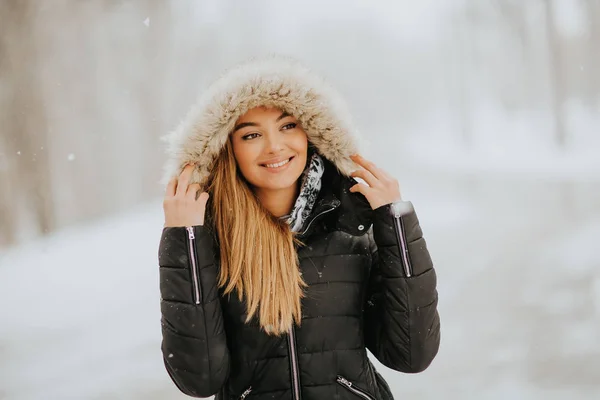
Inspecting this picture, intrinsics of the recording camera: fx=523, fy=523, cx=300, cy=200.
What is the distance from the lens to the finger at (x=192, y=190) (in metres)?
1.07

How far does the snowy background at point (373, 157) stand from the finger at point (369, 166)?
156cm

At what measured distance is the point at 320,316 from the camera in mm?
1113

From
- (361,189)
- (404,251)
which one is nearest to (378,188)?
(361,189)

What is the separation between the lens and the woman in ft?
3.41

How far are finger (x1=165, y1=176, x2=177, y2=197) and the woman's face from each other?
0.15 m

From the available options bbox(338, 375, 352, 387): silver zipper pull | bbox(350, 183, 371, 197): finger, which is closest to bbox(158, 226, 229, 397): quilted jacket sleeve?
bbox(338, 375, 352, 387): silver zipper pull

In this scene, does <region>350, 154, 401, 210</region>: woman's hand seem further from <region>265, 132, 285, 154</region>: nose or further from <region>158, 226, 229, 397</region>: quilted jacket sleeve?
<region>158, 226, 229, 397</region>: quilted jacket sleeve

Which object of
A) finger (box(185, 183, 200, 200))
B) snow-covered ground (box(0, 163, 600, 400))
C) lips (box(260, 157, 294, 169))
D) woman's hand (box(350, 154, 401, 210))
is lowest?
snow-covered ground (box(0, 163, 600, 400))
